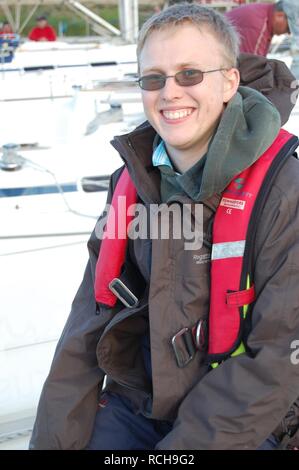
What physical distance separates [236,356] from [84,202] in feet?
8.37

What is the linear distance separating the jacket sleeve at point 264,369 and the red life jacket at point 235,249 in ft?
0.11

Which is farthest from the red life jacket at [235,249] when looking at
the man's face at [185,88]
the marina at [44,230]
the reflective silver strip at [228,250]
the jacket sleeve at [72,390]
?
the marina at [44,230]

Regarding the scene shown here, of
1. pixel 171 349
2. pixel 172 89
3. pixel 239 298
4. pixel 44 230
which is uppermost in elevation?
pixel 172 89

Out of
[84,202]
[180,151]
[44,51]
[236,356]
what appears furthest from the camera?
[44,51]

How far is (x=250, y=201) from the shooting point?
154cm

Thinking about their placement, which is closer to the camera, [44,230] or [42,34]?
[44,230]

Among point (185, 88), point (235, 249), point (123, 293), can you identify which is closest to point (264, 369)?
point (235, 249)

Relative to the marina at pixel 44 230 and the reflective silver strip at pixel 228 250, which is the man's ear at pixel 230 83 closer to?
the reflective silver strip at pixel 228 250

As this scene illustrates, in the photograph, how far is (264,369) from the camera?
1.47 meters

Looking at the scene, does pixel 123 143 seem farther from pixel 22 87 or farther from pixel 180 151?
pixel 22 87

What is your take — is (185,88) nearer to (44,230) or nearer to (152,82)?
(152,82)

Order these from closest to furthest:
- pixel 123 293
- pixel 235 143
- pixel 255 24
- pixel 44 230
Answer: pixel 235 143
pixel 123 293
pixel 44 230
pixel 255 24

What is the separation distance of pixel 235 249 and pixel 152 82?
523 millimetres
